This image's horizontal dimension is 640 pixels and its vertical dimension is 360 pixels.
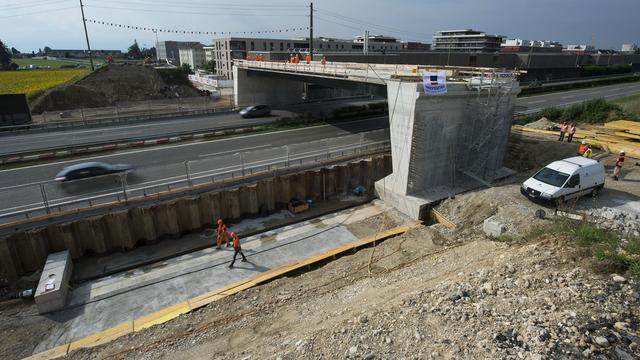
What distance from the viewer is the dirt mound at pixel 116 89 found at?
41.6m

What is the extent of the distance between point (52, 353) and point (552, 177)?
19936mm

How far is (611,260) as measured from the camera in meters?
8.69

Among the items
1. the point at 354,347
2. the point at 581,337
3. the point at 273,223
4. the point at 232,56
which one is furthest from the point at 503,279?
the point at 232,56

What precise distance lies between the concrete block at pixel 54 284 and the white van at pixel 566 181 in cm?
1962

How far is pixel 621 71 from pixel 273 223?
105156 millimetres

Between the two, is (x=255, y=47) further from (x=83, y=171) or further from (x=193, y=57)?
(x=83, y=171)

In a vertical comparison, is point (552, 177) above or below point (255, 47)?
below

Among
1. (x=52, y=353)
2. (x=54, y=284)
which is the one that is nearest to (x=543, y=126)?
(x=54, y=284)

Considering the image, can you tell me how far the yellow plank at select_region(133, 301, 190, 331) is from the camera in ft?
39.0

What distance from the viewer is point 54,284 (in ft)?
42.8

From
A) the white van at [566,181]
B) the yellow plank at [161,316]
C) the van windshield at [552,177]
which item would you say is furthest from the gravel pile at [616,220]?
the yellow plank at [161,316]

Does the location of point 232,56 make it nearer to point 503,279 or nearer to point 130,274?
point 130,274

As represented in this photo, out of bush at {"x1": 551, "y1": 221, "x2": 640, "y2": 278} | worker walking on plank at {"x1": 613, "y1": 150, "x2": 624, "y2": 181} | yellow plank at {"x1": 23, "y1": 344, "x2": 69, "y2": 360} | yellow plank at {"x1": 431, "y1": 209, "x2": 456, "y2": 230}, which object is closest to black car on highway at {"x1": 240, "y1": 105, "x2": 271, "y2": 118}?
yellow plank at {"x1": 431, "y1": 209, "x2": 456, "y2": 230}

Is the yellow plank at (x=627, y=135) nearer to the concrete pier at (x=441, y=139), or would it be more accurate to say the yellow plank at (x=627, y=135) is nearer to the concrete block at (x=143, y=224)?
the concrete pier at (x=441, y=139)
